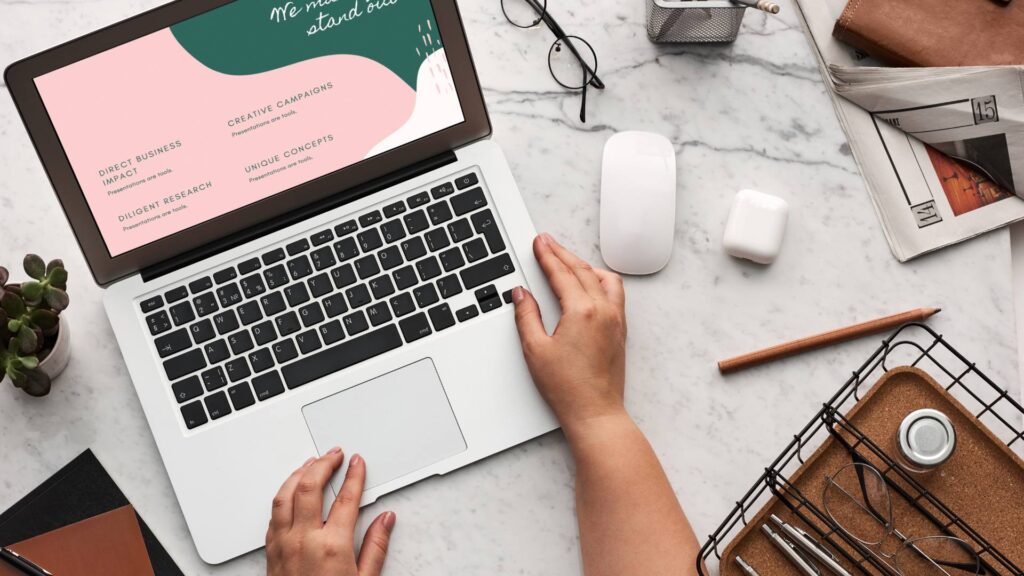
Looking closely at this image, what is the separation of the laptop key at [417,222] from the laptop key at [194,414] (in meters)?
0.29

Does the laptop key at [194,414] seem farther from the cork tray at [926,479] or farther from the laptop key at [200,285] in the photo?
the cork tray at [926,479]

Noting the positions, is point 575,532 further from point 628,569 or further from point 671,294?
point 671,294

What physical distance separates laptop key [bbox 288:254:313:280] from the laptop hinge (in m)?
0.04

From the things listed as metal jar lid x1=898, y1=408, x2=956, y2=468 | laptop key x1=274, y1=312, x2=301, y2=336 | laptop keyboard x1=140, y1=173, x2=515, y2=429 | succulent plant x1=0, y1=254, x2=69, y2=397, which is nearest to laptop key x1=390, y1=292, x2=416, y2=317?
laptop keyboard x1=140, y1=173, x2=515, y2=429

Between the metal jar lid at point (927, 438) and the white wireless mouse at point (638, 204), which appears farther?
the white wireless mouse at point (638, 204)

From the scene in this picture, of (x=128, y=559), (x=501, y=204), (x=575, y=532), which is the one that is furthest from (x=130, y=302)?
(x=575, y=532)

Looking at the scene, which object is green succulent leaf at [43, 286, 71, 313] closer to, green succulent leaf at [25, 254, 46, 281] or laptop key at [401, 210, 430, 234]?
green succulent leaf at [25, 254, 46, 281]

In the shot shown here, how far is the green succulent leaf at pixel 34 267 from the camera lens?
2.57 ft

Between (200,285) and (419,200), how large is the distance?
0.25m

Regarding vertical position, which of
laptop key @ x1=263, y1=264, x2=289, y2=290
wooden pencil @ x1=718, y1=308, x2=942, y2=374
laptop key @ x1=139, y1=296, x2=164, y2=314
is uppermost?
laptop key @ x1=263, y1=264, x2=289, y2=290

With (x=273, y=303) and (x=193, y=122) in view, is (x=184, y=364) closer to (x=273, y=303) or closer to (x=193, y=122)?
(x=273, y=303)

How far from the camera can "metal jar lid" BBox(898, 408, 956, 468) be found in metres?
0.69

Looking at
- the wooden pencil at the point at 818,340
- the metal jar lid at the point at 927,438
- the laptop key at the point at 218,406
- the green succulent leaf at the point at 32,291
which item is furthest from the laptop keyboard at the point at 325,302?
the metal jar lid at the point at 927,438

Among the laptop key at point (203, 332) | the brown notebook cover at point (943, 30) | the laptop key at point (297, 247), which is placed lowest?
the laptop key at point (203, 332)
